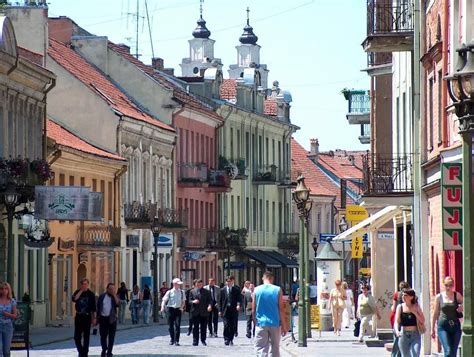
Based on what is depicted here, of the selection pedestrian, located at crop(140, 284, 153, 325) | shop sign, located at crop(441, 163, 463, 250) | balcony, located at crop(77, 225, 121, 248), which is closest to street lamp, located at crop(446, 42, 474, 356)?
shop sign, located at crop(441, 163, 463, 250)

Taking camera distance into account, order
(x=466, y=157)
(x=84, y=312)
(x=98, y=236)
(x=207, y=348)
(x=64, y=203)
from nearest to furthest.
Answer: (x=466, y=157) < (x=84, y=312) < (x=207, y=348) < (x=64, y=203) < (x=98, y=236)

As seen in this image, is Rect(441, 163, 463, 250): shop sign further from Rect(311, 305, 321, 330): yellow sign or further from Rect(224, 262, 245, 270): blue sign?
Rect(224, 262, 245, 270): blue sign

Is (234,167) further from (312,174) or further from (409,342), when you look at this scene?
(409,342)

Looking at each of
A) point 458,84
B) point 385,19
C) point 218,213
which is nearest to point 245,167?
point 218,213

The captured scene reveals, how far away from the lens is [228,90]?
91.9m

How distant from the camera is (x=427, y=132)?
33.6m

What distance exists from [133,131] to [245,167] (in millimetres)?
21210

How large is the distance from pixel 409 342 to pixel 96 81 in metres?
47.3

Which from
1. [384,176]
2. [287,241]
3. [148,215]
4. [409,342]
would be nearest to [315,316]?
[384,176]

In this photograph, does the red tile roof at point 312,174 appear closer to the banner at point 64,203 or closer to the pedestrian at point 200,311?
the banner at point 64,203

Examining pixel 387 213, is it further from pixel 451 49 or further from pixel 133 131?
pixel 133 131

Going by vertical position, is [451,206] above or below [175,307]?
above

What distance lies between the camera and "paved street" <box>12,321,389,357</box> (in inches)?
1452

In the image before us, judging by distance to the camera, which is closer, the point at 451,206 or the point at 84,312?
the point at 451,206
